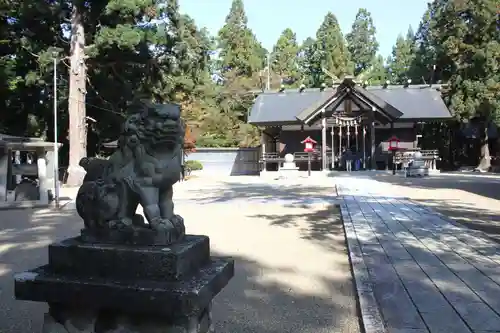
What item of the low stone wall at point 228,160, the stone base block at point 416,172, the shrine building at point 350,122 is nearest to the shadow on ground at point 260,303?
the stone base block at point 416,172

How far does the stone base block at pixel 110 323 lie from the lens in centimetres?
230

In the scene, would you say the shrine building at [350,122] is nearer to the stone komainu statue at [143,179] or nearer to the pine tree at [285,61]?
the pine tree at [285,61]

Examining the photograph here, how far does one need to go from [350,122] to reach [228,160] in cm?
994

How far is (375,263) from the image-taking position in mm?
5414

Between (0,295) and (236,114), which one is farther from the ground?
(236,114)

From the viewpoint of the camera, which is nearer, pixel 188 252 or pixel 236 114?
pixel 188 252

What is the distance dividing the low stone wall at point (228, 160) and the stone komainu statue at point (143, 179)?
3099 cm

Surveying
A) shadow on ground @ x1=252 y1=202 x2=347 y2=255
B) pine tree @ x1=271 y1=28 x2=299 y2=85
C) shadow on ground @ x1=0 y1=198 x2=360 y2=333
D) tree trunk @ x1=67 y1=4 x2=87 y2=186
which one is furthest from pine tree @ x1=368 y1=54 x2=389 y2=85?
shadow on ground @ x1=0 y1=198 x2=360 y2=333

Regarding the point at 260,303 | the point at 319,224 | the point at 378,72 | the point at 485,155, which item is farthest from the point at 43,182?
the point at 378,72

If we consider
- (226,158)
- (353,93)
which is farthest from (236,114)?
(353,93)

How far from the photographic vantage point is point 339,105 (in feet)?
96.8

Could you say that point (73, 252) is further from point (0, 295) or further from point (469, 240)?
point (469, 240)

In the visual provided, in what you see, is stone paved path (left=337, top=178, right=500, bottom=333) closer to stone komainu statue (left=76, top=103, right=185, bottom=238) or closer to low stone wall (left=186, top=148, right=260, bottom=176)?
stone komainu statue (left=76, top=103, right=185, bottom=238)

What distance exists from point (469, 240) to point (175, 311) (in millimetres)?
5828
